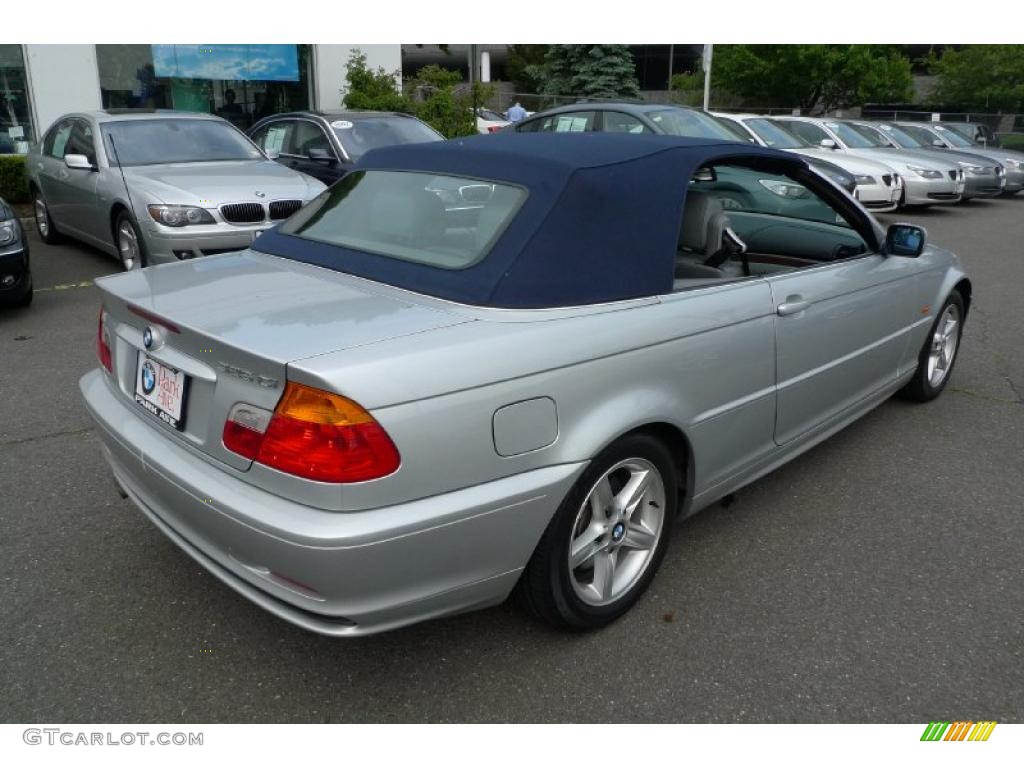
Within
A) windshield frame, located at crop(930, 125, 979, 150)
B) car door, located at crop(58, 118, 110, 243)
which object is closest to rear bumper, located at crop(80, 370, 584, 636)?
car door, located at crop(58, 118, 110, 243)

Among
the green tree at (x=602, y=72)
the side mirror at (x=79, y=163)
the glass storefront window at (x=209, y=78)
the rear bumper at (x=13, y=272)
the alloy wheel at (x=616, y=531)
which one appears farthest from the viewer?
the green tree at (x=602, y=72)

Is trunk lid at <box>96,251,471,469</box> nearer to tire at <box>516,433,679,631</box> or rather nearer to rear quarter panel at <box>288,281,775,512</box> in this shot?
rear quarter panel at <box>288,281,775,512</box>

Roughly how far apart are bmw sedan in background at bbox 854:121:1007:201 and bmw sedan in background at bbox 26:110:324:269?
40.6 ft

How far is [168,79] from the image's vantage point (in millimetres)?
15102

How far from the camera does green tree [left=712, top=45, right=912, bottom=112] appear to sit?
1250 inches

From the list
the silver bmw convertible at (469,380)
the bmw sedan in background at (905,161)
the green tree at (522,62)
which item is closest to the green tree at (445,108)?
the bmw sedan in background at (905,161)

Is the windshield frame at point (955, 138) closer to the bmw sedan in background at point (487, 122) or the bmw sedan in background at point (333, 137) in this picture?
the bmw sedan in background at point (487, 122)

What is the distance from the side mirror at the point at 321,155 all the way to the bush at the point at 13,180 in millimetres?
5055

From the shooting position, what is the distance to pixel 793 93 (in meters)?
33.6

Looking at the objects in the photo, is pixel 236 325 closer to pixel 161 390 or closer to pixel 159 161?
pixel 161 390

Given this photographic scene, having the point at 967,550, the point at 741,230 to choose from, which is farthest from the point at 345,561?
the point at 741,230

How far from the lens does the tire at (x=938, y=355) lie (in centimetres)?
485

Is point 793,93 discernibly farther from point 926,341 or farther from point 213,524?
point 213,524

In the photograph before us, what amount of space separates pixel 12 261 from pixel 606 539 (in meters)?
5.59
